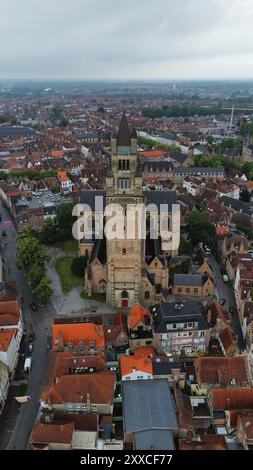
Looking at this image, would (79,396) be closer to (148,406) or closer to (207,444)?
(148,406)

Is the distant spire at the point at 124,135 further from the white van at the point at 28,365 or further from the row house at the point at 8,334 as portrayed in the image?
the white van at the point at 28,365

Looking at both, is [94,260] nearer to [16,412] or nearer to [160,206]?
[160,206]

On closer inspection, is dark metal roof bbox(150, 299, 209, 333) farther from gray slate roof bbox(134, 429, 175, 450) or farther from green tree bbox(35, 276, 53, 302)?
green tree bbox(35, 276, 53, 302)

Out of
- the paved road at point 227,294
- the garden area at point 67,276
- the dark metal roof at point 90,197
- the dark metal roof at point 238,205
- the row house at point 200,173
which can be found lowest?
the garden area at point 67,276

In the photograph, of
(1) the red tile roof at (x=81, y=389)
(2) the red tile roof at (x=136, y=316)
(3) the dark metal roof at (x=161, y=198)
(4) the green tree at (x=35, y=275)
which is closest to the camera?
(1) the red tile roof at (x=81, y=389)

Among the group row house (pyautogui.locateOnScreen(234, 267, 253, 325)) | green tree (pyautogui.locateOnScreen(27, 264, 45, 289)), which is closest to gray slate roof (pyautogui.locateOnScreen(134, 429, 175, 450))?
row house (pyautogui.locateOnScreen(234, 267, 253, 325))

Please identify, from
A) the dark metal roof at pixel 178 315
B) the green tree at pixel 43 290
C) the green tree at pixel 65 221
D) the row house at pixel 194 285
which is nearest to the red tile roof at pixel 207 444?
the dark metal roof at pixel 178 315
